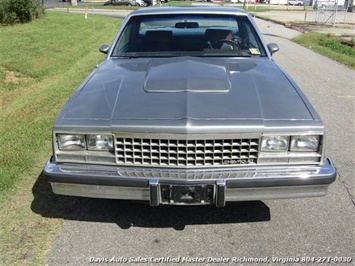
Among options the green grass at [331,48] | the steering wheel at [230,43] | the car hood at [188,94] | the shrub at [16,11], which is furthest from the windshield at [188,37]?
the shrub at [16,11]

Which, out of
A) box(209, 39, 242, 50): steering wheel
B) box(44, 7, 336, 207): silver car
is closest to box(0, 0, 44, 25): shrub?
box(209, 39, 242, 50): steering wheel

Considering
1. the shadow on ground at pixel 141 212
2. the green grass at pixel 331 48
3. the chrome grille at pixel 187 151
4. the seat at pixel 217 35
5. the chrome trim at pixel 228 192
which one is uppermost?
the seat at pixel 217 35

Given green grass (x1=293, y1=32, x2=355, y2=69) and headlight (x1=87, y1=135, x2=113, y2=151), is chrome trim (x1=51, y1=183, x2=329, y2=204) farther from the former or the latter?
green grass (x1=293, y1=32, x2=355, y2=69)

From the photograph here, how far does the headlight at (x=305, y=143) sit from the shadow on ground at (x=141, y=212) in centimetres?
81

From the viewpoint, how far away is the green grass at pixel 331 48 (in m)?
11.4

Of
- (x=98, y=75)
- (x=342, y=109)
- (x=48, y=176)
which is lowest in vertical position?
(x=342, y=109)

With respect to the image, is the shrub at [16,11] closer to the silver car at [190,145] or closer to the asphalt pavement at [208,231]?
the asphalt pavement at [208,231]

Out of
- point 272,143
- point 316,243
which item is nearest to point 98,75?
point 272,143

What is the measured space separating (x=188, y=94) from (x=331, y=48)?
12.6m

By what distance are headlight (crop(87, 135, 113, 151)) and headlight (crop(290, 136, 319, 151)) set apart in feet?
4.37

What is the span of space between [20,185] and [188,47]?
2.26 meters

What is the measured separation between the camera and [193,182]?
2631 millimetres

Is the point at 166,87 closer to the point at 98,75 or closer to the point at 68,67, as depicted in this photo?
the point at 98,75

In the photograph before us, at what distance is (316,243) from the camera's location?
2.94 meters
